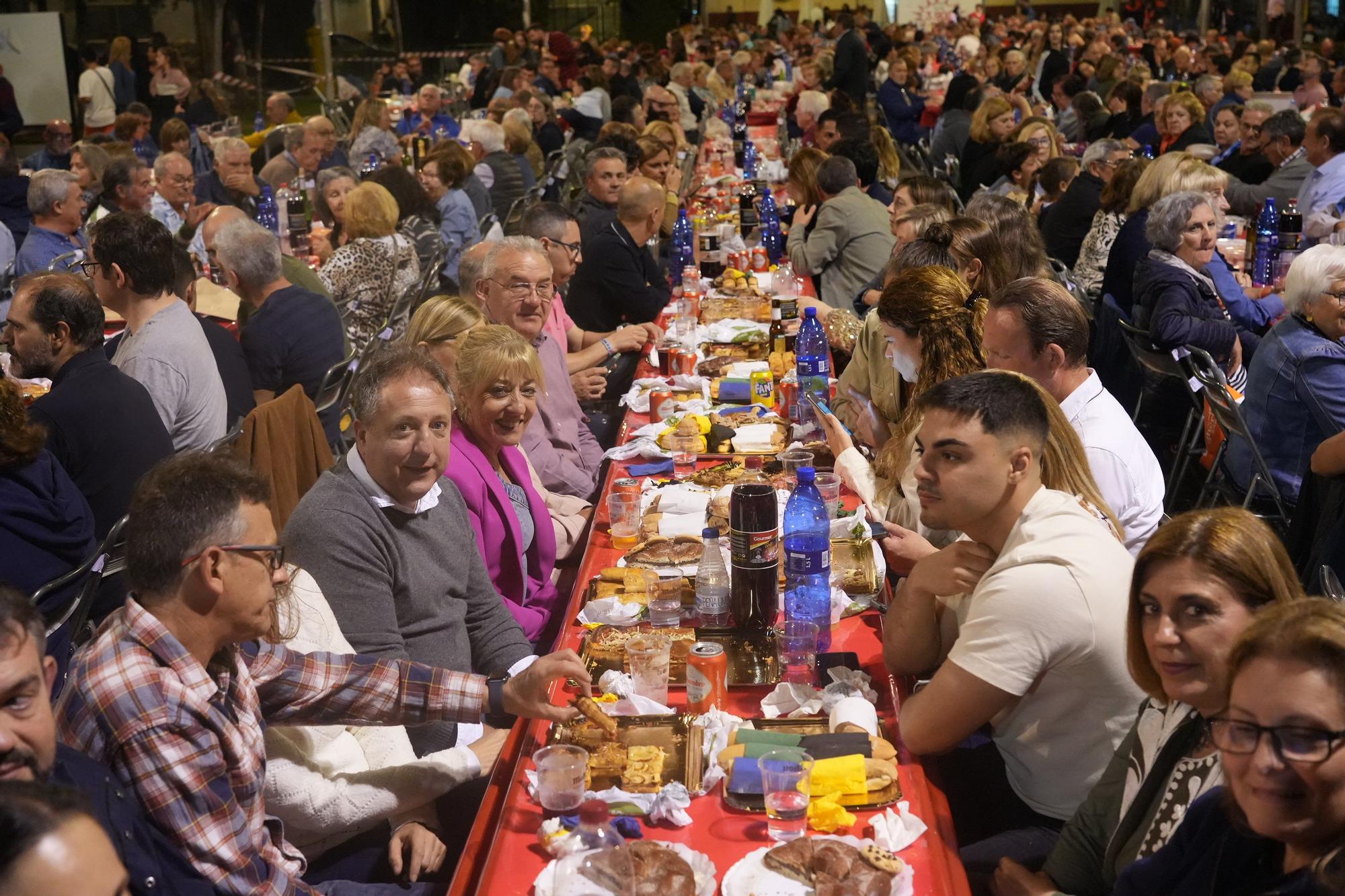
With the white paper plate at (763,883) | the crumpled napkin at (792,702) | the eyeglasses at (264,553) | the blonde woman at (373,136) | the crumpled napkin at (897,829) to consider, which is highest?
the eyeglasses at (264,553)

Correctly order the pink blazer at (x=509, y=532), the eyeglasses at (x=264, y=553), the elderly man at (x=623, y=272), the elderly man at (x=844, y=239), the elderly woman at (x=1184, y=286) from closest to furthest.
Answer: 1. the eyeglasses at (x=264, y=553)
2. the pink blazer at (x=509, y=532)
3. the elderly woman at (x=1184, y=286)
4. the elderly man at (x=623, y=272)
5. the elderly man at (x=844, y=239)

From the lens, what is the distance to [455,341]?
11.5ft

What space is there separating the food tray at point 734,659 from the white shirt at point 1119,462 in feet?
3.22

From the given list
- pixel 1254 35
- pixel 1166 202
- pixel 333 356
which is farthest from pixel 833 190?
pixel 1254 35

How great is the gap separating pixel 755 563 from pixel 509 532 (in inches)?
34.0

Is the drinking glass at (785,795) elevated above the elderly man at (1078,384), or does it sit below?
below

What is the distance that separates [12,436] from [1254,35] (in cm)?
2328

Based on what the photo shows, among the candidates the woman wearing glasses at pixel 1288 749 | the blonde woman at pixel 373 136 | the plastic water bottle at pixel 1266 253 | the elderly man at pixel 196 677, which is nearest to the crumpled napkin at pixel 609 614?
the elderly man at pixel 196 677

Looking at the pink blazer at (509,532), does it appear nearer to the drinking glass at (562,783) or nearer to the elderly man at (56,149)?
the drinking glass at (562,783)

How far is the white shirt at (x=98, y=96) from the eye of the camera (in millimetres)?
Result: 14172

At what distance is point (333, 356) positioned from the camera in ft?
17.0

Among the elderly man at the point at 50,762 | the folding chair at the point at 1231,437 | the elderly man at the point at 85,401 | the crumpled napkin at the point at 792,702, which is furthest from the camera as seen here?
the folding chair at the point at 1231,437

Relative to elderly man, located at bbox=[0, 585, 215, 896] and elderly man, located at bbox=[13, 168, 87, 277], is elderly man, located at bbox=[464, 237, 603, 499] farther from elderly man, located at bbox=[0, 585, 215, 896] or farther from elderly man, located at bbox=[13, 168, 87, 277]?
elderly man, located at bbox=[13, 168, 87, 277]

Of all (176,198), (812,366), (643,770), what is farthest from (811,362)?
(176,198)
